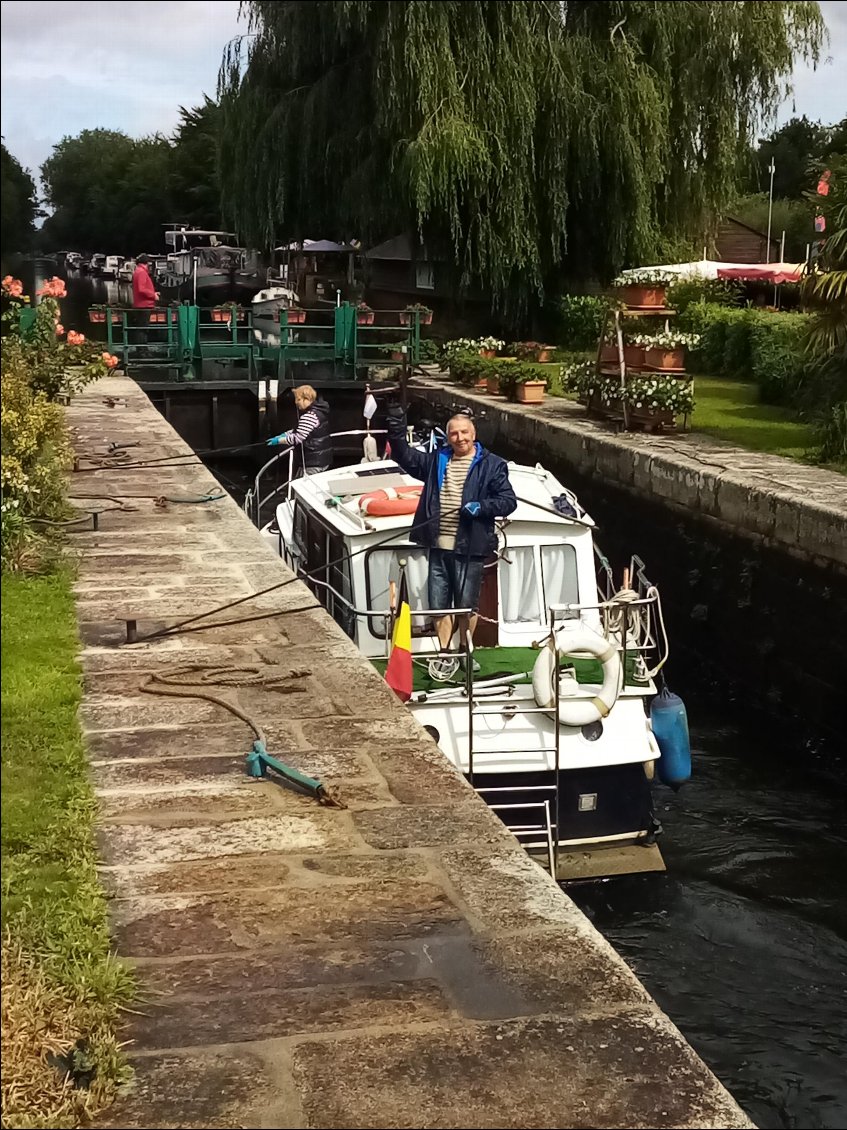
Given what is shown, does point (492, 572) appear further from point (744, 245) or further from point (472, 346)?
point (744, 245)

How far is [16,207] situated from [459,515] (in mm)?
4999

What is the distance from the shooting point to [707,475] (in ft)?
43.5

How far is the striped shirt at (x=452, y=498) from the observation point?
807 centimetres

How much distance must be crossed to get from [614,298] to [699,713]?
25.4 feet

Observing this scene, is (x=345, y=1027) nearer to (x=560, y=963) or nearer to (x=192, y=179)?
(x=560, y=963)

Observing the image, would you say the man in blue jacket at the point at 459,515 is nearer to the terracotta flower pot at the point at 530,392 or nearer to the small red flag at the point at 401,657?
the small red flag at the point at 401,657

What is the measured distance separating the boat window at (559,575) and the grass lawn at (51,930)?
161 inches

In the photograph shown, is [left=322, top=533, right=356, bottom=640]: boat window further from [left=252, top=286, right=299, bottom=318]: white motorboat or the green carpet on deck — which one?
[left=252, top=286, right=299, bottom=318]: white motorboat

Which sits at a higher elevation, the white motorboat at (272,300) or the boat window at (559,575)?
the white motorboat at (272,300)

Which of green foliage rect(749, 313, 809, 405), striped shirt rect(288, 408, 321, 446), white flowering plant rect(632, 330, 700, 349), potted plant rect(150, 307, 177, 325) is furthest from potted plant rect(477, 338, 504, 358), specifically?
striped shirt rect(288, 408, 321, 446)

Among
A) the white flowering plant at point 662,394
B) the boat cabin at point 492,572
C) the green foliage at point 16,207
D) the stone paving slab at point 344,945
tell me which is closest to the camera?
the stone paving slab at point 344,945

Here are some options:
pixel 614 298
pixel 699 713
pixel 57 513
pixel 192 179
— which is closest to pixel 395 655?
pixel 57 513

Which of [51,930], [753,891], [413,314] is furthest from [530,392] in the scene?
[51,930]

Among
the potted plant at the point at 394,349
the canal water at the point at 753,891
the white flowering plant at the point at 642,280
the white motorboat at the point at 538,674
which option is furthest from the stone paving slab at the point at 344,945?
the potted plant at the point at 394,349
